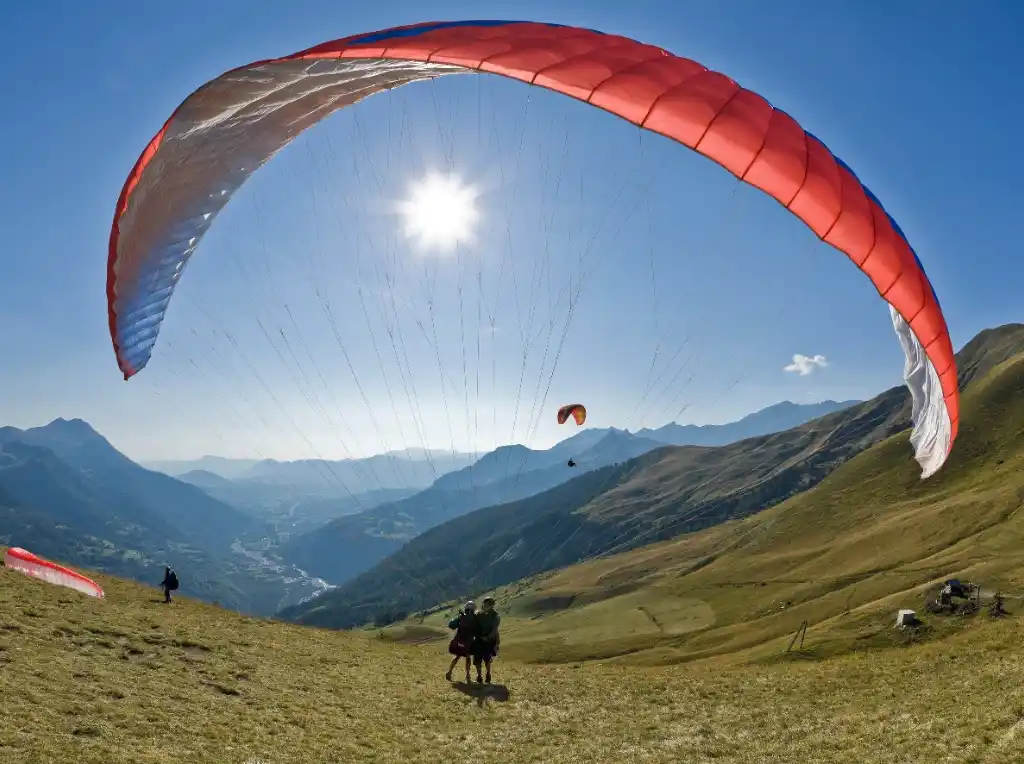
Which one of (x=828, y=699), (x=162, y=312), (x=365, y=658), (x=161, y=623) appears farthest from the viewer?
(x=365, y=658)

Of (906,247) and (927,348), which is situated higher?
(906,247)

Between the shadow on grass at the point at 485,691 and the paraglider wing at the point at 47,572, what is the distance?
13.2 metres

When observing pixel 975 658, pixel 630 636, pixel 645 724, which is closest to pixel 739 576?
pixel 630 636

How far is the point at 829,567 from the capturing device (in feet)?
224

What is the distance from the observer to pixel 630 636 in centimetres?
5969

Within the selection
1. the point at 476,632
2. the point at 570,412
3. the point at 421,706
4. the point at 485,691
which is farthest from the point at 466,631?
the point at 570,412

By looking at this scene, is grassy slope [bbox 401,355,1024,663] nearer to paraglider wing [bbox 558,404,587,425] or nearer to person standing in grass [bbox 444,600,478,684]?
paraglider wing [bbox 558,404,587,425]

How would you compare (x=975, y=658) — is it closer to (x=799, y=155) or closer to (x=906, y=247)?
(x=906, y=247)

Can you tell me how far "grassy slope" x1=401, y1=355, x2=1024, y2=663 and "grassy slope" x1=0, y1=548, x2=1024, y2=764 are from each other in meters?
14.9

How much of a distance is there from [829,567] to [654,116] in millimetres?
72333

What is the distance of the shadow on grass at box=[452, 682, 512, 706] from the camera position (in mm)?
14367

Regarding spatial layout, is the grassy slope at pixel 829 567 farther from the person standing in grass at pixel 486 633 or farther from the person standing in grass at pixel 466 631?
the person standing in grass at pixel 466 631

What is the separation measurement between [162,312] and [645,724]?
1561 cm

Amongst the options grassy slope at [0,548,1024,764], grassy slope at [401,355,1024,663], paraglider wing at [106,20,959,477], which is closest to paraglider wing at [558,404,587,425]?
grassy slope at [0,548,1024,764]
